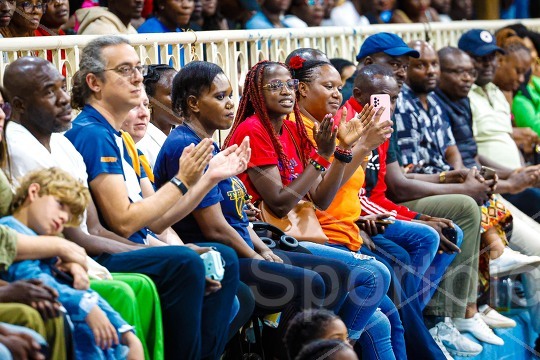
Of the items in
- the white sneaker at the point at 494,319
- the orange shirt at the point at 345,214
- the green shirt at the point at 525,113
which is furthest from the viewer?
the green shirt at the point at 525,113

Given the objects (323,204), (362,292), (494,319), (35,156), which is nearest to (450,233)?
(494,319)

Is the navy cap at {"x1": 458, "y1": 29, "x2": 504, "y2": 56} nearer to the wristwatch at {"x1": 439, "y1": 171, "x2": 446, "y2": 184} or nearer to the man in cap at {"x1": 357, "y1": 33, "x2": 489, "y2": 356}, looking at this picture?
the man in cap at {"x1": 357, "y1": 33, "x2": 489, "y2": 356}

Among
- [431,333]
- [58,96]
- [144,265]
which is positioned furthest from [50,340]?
[431,333]

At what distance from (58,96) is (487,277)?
352 cm

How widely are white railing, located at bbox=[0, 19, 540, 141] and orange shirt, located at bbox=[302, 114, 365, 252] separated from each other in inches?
34.4

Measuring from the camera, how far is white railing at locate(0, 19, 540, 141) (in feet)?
17.7

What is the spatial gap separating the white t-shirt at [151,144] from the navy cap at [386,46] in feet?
6.21

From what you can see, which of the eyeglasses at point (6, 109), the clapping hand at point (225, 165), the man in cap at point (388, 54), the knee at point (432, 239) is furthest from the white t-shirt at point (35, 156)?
the man in cap at point (388, 54)

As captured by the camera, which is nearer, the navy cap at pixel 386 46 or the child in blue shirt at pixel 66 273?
the child in blue shirt at pixel 66 273

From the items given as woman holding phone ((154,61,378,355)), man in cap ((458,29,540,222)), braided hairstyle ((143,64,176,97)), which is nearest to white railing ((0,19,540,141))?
braided hairstyle ((143,64,176,97))

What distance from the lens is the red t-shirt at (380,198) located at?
244 inches

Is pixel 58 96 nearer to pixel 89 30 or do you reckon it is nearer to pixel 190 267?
pixel 190 267

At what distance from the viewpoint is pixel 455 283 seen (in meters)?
6.52

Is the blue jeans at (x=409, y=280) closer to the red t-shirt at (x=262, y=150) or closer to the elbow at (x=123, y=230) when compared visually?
the red t-shirt at (x=262, y=150)
